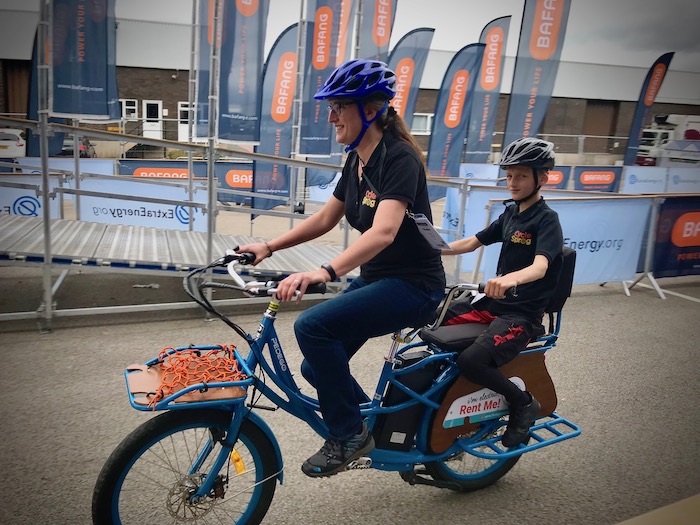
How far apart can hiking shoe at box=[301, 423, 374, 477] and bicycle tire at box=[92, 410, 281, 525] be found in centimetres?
18

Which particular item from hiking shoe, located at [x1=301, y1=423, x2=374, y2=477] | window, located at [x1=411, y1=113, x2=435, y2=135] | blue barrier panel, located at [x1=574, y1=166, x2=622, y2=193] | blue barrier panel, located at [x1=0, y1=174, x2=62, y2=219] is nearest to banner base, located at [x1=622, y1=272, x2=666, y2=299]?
hiking shoe, located at [x1=301, y1=423, x2=374, y2=477]

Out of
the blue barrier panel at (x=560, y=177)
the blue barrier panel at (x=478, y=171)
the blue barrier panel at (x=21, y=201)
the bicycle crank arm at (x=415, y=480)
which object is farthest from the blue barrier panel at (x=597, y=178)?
the bicycle crank arm at (x=415, y=480)

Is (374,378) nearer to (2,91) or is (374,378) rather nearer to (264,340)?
(264,340)

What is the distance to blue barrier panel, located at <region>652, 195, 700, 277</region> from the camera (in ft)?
25.5

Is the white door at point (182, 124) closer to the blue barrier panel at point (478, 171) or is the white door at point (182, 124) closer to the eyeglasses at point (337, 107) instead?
the blue barrier panel at point (478, 171)

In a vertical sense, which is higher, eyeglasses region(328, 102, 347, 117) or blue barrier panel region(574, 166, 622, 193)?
eyeglasses region(328, 102, 347, 117)

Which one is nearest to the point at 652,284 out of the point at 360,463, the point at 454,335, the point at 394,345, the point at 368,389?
the point at 368,389

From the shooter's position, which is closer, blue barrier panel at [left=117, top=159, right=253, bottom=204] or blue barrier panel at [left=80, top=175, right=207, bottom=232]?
blue barrier panel at [left=80, top=175, right=207, bottom=232]

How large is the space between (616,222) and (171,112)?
79.2 ft

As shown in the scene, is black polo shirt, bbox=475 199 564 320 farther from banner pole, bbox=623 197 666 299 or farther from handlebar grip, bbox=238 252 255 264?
banner pole, bbox=623 197 666 299

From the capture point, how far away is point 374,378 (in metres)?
4.66

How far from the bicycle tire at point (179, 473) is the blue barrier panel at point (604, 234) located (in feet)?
16.5

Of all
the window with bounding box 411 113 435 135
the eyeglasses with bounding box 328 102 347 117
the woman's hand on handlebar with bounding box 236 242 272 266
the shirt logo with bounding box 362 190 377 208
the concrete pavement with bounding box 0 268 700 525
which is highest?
the window with bounding box 411 113 435 135

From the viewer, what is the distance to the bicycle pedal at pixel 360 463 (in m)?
2.58
